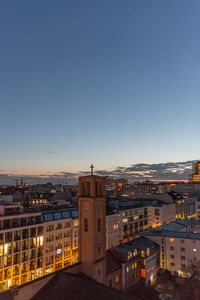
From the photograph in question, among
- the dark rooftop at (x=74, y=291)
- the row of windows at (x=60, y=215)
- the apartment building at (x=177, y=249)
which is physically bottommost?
the apartment building at (x=177, y=249)

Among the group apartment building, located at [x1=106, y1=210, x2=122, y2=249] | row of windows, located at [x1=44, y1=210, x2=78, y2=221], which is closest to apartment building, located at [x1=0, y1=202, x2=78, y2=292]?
row of windows, located at [x1=44, y1=210, x2=78, y2=221]

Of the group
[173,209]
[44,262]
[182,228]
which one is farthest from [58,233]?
[173,209]

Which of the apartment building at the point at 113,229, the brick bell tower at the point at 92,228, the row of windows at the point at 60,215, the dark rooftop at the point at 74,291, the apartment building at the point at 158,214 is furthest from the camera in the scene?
the apartment building at the point at 158,214

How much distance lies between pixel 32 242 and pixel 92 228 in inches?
1290

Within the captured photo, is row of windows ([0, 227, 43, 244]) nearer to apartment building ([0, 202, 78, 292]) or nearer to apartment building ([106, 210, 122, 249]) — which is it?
apartment building ([0, 202, 78, 292])

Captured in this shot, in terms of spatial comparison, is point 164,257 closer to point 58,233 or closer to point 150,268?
point 150,268

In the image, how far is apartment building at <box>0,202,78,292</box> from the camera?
70.2 meters

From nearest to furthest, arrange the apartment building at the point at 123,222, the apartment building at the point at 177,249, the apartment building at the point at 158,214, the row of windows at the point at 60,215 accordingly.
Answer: the row of windows at the point at 60,215 → the apartment building at the point at 177,249 → the apartment building at the point at 123,222 → the apartment building at the point at 158,214

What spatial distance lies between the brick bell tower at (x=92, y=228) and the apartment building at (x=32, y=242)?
89.3 ft

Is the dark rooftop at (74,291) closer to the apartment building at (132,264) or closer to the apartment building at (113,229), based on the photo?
the apartment building at (132,264)

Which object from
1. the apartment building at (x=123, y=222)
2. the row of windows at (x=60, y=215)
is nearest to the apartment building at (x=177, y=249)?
the apartment building at (x=123, y=222)

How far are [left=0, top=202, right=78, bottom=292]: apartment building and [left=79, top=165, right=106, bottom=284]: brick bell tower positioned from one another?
89.3 ft

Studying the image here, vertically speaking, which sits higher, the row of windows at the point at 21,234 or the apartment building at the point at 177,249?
the row of windows at the point at 21,234

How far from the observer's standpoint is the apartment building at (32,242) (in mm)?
70188
